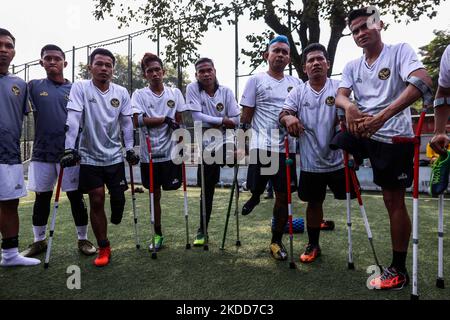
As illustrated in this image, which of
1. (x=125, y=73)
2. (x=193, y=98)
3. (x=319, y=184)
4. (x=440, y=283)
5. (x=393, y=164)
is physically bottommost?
(x=440, y=283)

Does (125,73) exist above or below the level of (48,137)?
above

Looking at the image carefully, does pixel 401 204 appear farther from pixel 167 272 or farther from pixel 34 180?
pixel 34 180

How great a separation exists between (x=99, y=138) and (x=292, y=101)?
2.21 m

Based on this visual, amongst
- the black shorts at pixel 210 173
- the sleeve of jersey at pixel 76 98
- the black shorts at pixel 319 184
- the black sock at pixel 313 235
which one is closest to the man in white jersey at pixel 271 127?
the black shorts at pixel 319 184

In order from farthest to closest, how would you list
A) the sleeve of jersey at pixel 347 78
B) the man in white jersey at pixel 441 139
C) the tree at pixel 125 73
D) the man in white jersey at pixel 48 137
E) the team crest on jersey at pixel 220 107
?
the tree at pixel 125 73 → the team crest on jersey at pixel 220 107 → the man in white jersey at pixel 48 137 → the sleeve of jersey at pixel 347 78 → the man in white jersey at pixel 441 139

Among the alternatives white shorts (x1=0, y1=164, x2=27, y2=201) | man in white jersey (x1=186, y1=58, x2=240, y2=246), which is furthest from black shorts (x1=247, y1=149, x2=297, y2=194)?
white shorts (x1=0, y1=164, x2=27, y2=201)

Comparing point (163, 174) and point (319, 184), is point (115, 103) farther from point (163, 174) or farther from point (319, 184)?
point (319, 184)

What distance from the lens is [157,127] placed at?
461cm

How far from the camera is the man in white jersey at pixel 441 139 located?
2.80m

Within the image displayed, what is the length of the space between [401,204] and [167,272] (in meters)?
2.31

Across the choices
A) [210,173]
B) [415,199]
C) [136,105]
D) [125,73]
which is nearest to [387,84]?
[415,199]

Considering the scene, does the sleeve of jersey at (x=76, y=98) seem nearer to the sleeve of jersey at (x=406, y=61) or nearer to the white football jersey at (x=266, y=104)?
the white football jersey at (x=266, y=104)

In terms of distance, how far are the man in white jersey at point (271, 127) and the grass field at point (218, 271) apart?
569mm

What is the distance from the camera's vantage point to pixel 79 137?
154 inches
